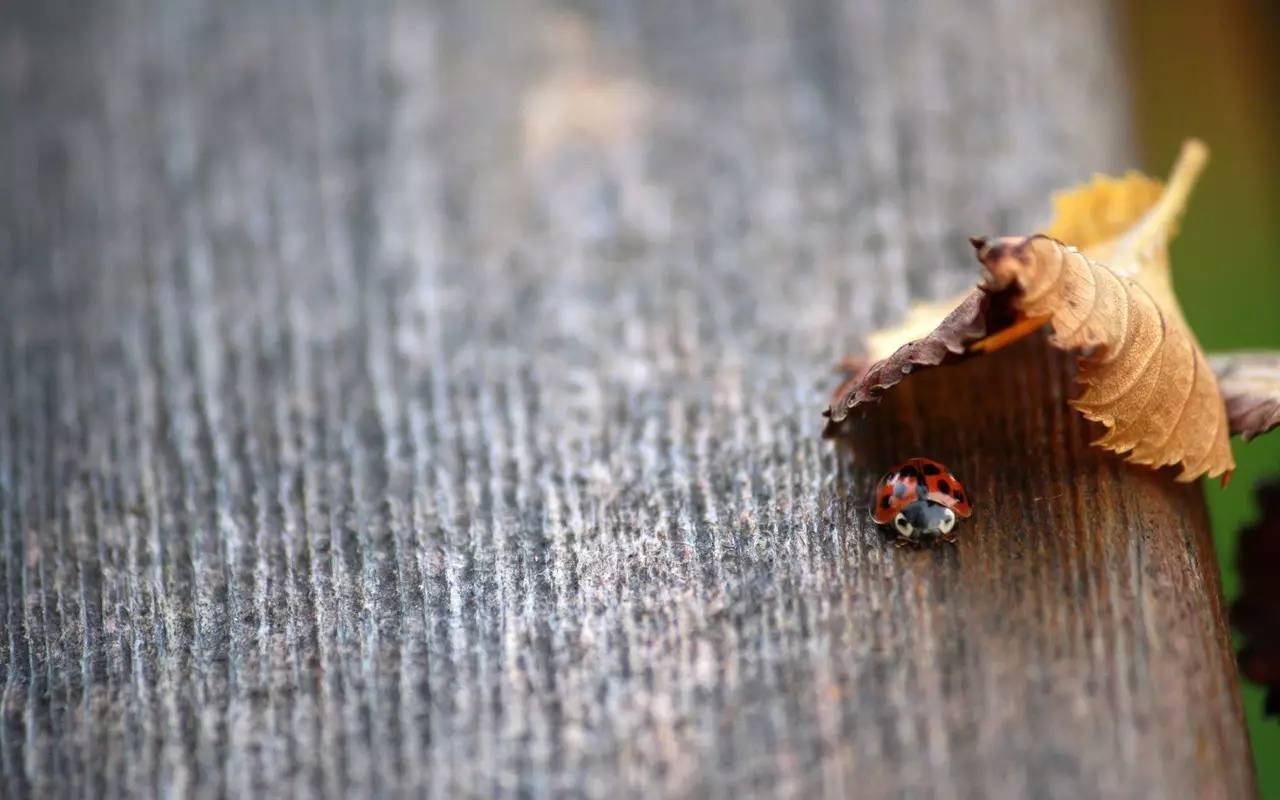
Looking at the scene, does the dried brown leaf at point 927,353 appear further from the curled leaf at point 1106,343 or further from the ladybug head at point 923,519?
the ladybug head at point 923,519

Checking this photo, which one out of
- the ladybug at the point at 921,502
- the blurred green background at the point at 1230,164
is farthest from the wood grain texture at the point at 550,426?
the blurred green background at the point at 1230,164

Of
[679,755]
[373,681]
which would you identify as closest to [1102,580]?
[679,755]

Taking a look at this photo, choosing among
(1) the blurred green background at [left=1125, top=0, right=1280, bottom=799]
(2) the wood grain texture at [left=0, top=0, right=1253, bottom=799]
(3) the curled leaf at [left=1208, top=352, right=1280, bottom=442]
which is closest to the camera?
(2) the wood grain texture at [left=0, top=0, right=1253, bottom=799]

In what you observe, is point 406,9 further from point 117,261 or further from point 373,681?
point 373,681

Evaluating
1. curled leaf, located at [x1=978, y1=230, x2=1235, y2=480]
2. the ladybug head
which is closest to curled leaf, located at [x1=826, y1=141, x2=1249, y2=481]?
curled leaf, located at [x1=978, y1=230, x2=1235, y2=480]

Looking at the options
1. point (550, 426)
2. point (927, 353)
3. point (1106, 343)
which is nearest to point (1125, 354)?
point (1106, 343)

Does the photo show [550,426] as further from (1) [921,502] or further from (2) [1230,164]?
(2) [1230,164]

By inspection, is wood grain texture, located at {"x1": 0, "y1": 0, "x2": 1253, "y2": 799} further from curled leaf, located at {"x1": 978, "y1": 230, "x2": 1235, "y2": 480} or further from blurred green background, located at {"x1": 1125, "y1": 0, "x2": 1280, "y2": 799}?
blurred green background, located at {"x1": 1125, "y1": 0, "x2": 1280, "y2": 799}
